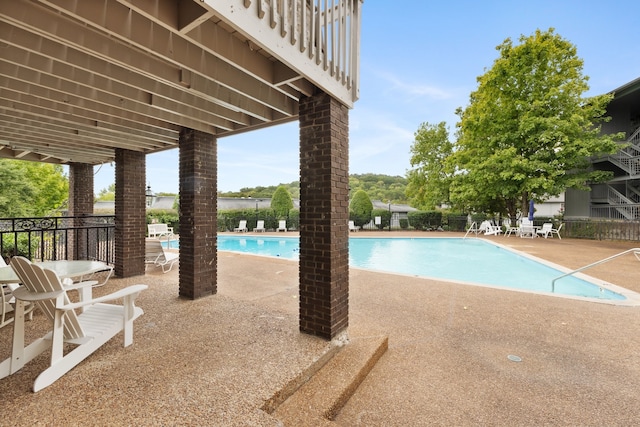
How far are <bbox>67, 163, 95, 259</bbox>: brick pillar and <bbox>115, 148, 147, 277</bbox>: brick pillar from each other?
2.91 meters

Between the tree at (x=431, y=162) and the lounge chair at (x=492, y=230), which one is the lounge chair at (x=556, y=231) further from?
the tree at (x=431, y=162)

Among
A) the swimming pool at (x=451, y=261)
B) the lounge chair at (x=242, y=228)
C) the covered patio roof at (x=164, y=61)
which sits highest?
the covered patio roof at (x=164, y=61)

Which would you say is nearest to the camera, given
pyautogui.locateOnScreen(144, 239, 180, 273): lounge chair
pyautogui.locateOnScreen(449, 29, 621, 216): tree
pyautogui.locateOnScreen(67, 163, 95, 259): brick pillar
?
pyautogui.locateOnScreen(144, 239, 180, 273): lounge chair

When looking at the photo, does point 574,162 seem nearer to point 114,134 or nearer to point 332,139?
point 332,139

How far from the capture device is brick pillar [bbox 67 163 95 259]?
7785 millimetres

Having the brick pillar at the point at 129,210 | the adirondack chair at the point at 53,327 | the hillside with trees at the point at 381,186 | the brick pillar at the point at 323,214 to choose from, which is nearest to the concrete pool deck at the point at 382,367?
the adirondack chair at the point at 53,327

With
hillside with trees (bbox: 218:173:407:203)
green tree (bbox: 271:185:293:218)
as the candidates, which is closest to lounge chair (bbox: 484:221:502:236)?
green tree (bbox: 271:185:293:218)

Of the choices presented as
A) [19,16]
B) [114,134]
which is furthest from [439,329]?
[114,134]

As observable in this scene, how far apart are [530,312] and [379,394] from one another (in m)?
3.37

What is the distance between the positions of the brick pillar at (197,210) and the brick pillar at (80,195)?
5.18 metres

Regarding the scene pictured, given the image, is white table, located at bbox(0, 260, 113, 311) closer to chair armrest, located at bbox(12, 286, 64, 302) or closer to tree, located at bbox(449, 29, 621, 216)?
chair armrest, located at bbox(12, 286, 64, 302)

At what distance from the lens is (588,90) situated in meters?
14.3

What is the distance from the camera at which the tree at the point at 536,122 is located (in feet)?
46.3

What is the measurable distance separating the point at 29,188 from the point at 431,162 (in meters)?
27.3
